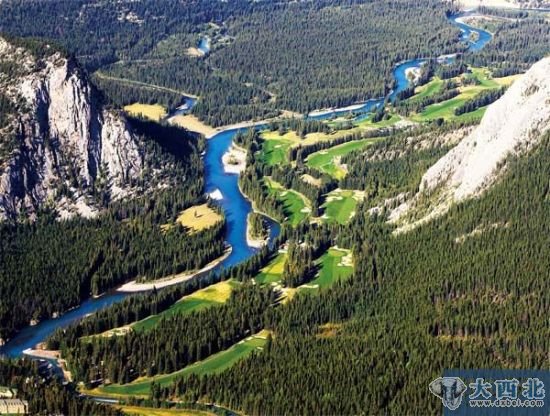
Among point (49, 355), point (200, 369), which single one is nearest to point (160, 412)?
point (200, 369)

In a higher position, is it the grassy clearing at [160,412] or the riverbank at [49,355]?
the grassy clearing at [160,412]

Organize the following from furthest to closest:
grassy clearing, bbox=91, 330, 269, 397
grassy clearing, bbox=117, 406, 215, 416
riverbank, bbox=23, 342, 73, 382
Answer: riverbank, bbox=23, 342, 73, 382 → grassy clearing, bbox=91, 330, 269, 397 → grassy clearing, bbox=117, 406, 215, 416

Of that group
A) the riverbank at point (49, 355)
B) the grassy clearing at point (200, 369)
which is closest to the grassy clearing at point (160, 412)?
the grassy clearing at point (200, 369)

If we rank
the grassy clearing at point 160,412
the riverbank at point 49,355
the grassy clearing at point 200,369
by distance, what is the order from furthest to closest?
the riverbank at point 49,355 < the grassy clearing at point 200,369 < the grassy clearing at point 160,412

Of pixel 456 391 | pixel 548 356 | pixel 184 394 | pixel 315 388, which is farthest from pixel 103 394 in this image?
pixel 548 356

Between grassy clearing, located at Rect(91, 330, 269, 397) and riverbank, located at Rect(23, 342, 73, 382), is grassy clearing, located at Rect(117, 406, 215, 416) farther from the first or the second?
riverbank, located at Rect(23, 342, 73, 382)

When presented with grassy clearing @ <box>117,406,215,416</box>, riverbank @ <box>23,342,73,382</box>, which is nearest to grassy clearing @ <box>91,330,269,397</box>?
grassy clearing @ <box>117,406,215,416</box>

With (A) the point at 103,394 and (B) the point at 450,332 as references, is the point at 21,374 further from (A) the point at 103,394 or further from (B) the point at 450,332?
(B) the point at 450,332

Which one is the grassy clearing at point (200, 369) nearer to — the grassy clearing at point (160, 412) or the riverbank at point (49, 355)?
the grassy clearing at point (160, 412)

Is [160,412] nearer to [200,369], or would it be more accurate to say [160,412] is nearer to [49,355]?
[200,369]
